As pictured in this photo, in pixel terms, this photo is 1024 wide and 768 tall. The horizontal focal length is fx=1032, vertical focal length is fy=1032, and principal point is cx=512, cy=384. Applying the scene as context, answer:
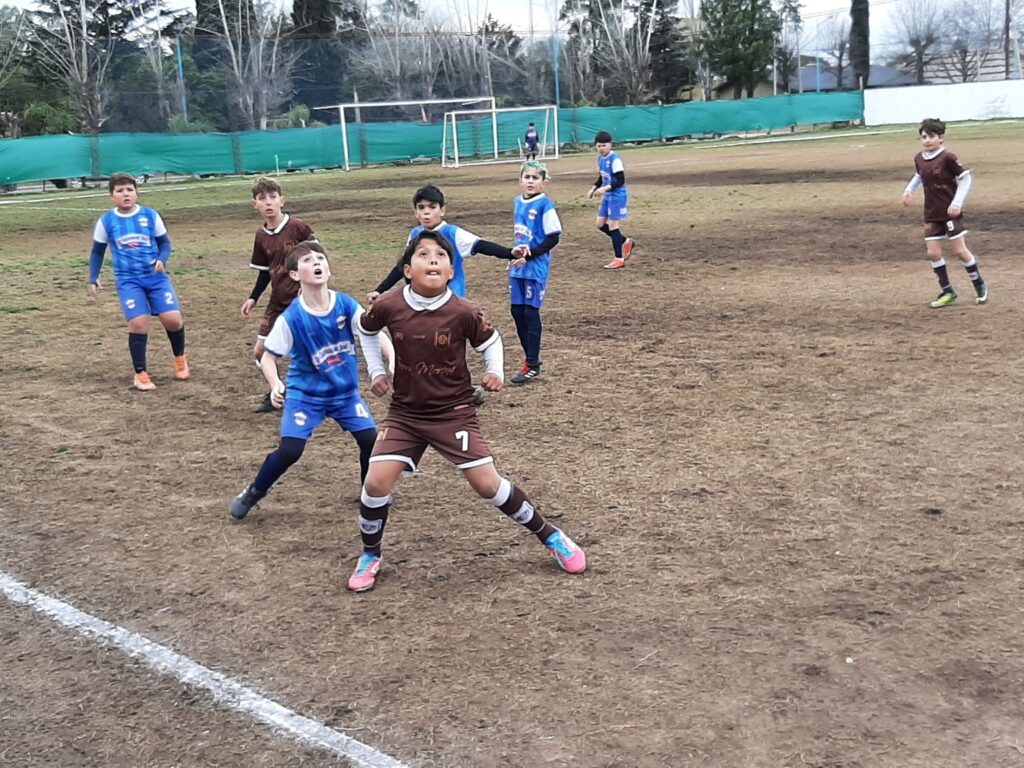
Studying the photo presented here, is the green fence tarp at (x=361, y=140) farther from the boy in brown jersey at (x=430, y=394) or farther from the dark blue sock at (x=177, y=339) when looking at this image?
the boy in brown jersey at (x=430, y=394)

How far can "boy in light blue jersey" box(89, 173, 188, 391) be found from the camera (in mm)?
9109

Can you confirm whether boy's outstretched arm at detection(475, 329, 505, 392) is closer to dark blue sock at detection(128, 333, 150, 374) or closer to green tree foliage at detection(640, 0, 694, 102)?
dark blue sock at detection(128, 333, 150, 374)

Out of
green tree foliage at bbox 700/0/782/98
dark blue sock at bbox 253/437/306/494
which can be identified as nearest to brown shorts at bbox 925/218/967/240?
dark blue sock at bbox 253/437/306/494

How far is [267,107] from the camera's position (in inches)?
2159

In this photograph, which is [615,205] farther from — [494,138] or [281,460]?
[494,138]

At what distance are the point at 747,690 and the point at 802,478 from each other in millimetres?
2510

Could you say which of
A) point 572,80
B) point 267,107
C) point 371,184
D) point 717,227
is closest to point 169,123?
point 267,107

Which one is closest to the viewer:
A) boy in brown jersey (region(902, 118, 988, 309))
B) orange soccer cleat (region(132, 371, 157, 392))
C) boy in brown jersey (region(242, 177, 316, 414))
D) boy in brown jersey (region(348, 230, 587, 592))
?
boy in brown jersey (region(348, 230, 587, 592))

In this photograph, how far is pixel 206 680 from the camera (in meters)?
4.23

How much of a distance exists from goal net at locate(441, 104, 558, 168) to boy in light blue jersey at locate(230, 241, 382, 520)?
42357mm

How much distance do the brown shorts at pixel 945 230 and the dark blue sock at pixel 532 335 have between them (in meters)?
4.84

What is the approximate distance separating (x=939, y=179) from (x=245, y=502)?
27.1 ft

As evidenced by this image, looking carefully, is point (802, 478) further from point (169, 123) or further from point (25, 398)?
point (169, 123)

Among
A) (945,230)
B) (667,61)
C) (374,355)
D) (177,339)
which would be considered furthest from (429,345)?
(667,61)
